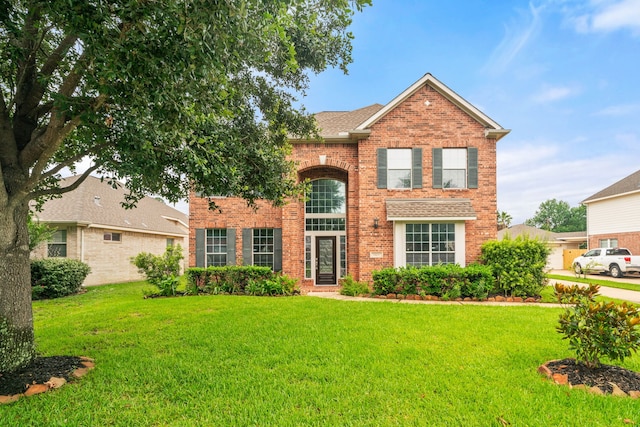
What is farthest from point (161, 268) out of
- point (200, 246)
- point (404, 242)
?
point (404, 242)

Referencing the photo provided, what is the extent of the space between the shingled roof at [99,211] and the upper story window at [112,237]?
0.61 metres

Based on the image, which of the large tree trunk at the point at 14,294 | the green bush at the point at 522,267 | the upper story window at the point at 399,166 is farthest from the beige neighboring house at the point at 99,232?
the green bush at the point at 522,267

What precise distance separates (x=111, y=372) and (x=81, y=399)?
745 mm

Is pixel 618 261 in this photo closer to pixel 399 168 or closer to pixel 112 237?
pixel 399 168

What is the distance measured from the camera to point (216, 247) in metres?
13.1

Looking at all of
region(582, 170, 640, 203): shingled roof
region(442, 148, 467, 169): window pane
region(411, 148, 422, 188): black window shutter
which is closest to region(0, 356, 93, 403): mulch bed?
region(411, 148, 422, 188): black window shutter

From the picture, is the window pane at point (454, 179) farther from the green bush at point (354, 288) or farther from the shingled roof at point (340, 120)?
the green bush at point (354, 288)

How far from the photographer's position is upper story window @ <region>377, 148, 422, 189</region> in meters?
11.8

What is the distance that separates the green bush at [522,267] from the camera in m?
10.0

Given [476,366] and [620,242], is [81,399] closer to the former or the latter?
[476,366]

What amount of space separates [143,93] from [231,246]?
997 centimetres

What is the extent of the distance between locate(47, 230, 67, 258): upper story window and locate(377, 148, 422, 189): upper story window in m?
14.3

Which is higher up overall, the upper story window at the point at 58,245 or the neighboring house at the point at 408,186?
the neighboring house at the point at 408,186

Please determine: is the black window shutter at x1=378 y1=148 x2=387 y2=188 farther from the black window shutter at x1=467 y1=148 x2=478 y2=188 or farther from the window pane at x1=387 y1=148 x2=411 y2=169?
the black window shutter at x1=467 y1=148 x2=478 y2=188
